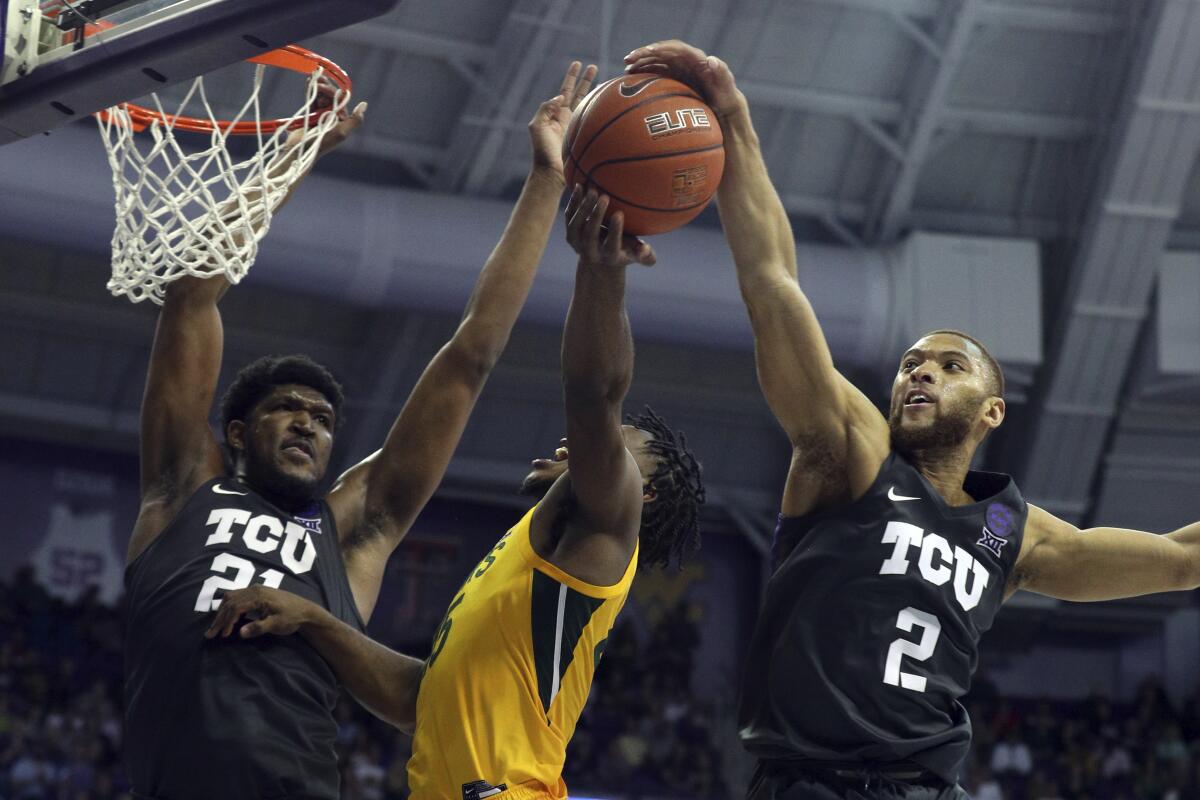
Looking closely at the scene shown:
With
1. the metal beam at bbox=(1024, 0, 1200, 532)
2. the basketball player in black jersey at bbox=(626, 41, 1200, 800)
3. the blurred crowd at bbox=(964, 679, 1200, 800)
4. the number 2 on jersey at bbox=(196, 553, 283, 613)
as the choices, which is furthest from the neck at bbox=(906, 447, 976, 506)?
the blurred crowd at bbox=(964, 679, 1200, 800)

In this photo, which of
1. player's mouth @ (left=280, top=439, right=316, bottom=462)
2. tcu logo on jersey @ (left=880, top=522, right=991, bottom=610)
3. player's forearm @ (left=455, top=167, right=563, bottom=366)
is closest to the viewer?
tcu logo on jersey @ (left=880, top=522, right=991, bottom=610)

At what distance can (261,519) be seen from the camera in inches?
149

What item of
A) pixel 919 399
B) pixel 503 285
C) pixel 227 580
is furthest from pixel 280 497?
pixel 919 399

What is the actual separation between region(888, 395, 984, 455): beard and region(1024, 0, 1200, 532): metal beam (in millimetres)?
8410

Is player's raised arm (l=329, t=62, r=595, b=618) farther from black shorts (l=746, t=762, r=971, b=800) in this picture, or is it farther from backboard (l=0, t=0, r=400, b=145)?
black shorts (l=746, t=762, r=971, b=800)

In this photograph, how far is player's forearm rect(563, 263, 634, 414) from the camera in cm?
296

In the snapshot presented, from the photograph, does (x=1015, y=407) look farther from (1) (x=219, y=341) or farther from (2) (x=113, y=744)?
(1) (x=219, y=341)

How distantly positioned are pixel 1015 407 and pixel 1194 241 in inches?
84.8

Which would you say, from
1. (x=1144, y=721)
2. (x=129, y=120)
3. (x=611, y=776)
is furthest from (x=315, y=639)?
(x=1144, y=721)

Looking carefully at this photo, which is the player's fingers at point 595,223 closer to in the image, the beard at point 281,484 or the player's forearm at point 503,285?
the player's forearm at point 503,285

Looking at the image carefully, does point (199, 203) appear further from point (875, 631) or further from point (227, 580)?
point (875, 631)

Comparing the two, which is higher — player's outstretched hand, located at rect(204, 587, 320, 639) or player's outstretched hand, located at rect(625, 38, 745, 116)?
player's outstretched hand, located at rect(625, 38, 745, 116)

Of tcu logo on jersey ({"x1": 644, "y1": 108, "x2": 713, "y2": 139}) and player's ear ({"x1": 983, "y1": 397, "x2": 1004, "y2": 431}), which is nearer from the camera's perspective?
tcu logo on jersey ({"x1": 644, "y1": 108, "x2": 713, "y2": 139})

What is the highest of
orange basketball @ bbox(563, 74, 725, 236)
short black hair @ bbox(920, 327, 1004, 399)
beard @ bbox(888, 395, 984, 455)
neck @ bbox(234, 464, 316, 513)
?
orange basketball @ bbox(563, 74, 725, 236)
